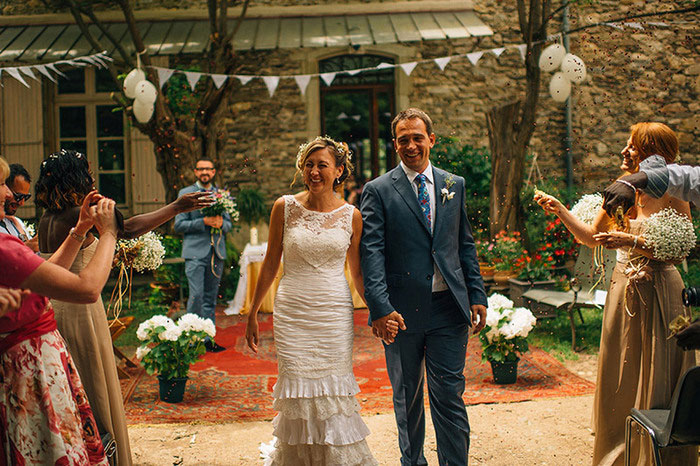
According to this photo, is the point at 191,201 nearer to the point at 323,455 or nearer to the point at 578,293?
the point at 323,455

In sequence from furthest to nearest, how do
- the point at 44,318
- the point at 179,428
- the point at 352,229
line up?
1. the point at 179,428
2. the point at 352,229
3. the point at 44,318

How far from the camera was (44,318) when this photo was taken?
238 cm

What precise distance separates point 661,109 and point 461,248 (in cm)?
993

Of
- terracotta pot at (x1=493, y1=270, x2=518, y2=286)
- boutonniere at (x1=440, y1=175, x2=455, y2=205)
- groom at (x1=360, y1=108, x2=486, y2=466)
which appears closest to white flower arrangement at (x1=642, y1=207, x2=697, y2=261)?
groom at (x1=360, y1=108, x2=486, y2=466)

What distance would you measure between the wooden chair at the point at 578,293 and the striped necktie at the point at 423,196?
3.54 meters

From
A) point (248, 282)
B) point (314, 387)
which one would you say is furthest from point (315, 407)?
point (248, 282)

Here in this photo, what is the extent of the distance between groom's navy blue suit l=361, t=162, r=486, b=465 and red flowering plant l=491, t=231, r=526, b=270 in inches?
213

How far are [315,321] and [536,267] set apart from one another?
497 centimetres

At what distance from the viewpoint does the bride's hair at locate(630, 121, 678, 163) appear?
11.4ft

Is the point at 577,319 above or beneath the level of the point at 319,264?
beneath

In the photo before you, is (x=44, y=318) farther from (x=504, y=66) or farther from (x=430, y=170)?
(x=504, y=66)

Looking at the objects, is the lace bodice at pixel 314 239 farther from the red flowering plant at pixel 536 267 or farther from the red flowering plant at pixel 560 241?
the red flowering plant at pixel 560 241

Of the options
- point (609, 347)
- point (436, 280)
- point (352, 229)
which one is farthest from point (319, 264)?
point (609, 347)

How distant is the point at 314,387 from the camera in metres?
3.35
